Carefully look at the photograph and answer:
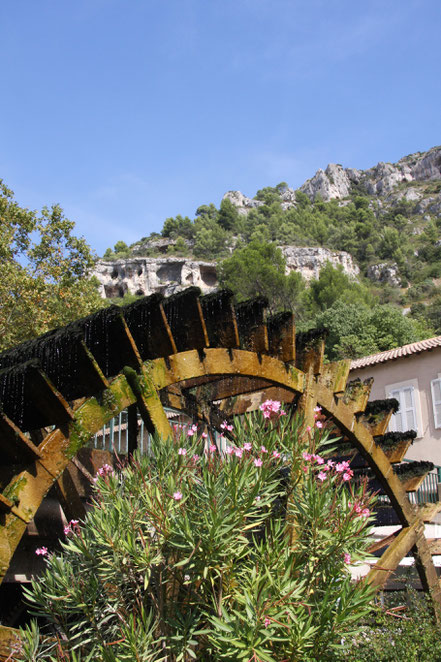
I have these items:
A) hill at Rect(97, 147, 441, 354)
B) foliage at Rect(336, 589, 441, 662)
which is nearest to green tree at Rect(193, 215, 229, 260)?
hill at Rect(97, 147, 441, 354)

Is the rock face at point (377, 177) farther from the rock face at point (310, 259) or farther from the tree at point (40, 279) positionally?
the tree at point (40, 279)

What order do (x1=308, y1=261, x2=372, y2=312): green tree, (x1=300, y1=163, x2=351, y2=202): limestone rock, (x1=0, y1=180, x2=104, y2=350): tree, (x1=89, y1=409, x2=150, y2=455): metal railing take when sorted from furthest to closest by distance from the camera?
1. (x1=300, y1=163, x2=351, y2=202): limestone rock
2. (x1=308, y1=261, x2=372, y2=312): green tree
3. (x1=0, y1=180, x2=104, y2=350): tree
4. (x1=89, y1=409, x2=150, y2=455): metal railing

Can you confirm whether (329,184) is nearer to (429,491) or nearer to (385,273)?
(385,273)

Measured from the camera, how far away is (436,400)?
17047 millimetres

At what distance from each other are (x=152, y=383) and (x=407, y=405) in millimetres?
13217

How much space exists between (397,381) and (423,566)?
9.23 metres

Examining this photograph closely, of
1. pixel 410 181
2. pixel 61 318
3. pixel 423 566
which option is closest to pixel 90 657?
pixel 423 566

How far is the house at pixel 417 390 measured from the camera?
17.1 meters

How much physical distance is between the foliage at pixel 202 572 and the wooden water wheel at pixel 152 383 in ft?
1.74

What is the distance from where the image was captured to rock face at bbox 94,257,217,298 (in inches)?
2926

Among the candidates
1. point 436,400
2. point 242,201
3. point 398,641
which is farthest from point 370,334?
point 242,201

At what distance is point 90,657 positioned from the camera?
3.94 m

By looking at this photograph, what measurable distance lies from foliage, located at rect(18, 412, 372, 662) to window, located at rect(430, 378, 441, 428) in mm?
13032

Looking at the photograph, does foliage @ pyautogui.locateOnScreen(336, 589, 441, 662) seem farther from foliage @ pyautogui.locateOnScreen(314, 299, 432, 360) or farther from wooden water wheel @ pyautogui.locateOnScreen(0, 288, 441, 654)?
foliage @ pyautogui.locateOnScreen(314, 299, 432, 360)
